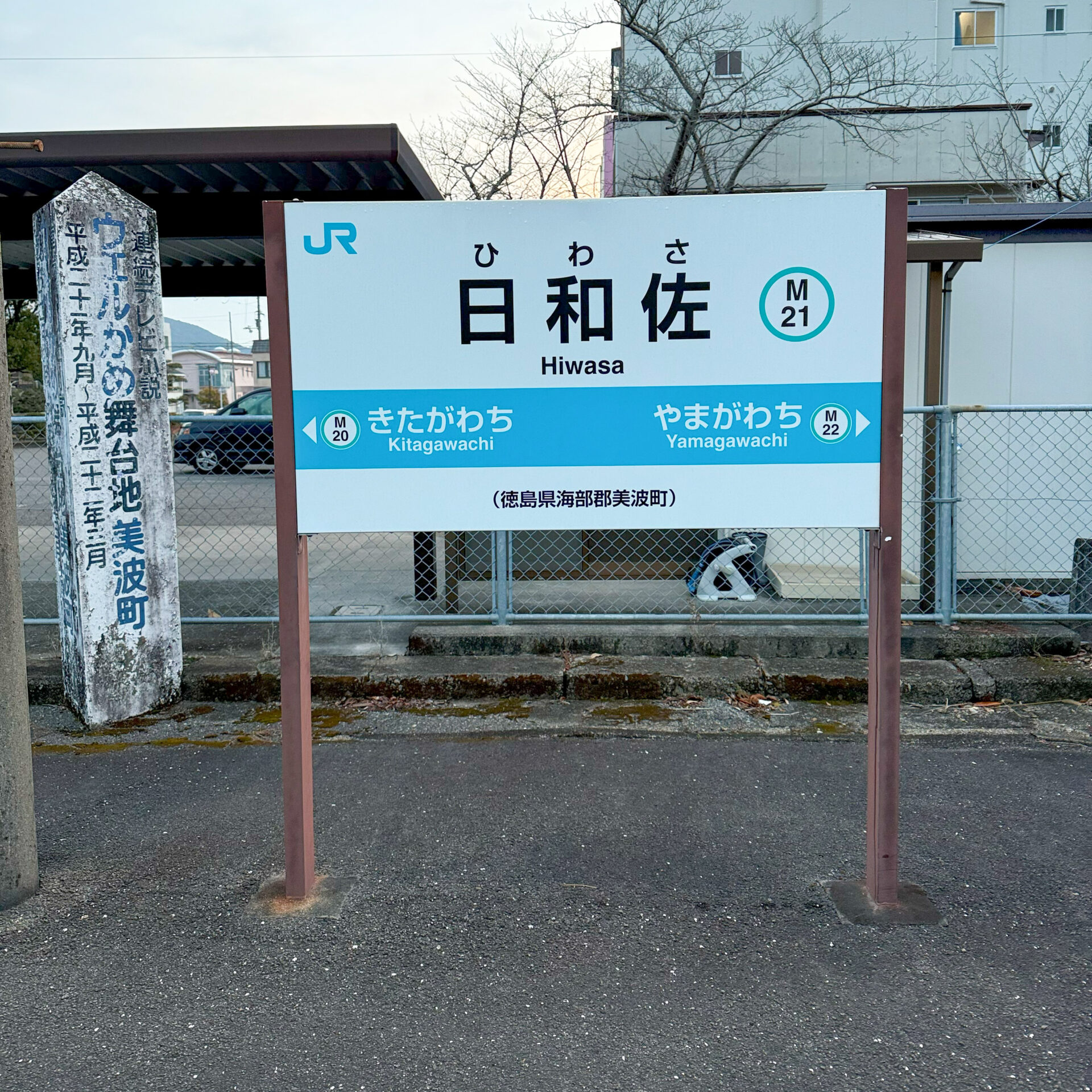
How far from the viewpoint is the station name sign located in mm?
3148

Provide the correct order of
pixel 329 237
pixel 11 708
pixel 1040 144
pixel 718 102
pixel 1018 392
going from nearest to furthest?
pixel 329 237
pixel 11 708
pixel 1018 392
pixel 718 102
pixel 1040 144

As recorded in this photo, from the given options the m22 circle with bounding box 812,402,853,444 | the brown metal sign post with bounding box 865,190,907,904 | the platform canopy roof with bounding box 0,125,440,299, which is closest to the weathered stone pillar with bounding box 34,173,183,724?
the platform canopy roof with bounding box 0,125,440,299

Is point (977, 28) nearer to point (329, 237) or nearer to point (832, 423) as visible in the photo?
point (832, 423)

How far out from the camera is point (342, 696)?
564 cm

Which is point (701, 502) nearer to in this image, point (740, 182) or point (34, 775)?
point (34, 775)

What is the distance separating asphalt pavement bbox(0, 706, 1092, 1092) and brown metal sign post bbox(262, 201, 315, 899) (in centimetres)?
24

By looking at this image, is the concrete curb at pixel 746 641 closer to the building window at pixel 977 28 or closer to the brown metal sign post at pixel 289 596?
the brown metal sign post at pixel 289 596

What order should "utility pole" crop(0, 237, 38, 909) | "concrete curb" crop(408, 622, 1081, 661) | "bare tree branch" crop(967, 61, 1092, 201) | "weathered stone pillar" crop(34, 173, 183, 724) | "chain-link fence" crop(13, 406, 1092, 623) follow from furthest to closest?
"bare tree branch" crop(967, 61, 1092, 201) → "chain-link fence" crop(13, 406, 1092, 623) → "concrete curb" crop(408, 622, 1081, 661) → "weathered stone pillar" crop(34, 173, 183, 724) → "utility pole" crop(0, 237, 38, 909)

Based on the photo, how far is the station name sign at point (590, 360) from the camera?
3.15 metres

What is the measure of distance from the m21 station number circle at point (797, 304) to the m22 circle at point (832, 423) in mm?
237

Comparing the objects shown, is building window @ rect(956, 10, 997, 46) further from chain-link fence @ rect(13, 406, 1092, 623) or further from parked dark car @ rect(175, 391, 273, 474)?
chain-link fence @ rect(13, 406, 1092, 623)

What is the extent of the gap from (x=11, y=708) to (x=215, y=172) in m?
3.99

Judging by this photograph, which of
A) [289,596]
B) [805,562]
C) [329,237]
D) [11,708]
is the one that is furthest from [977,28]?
[11,708]

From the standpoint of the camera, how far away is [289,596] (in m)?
3.24
